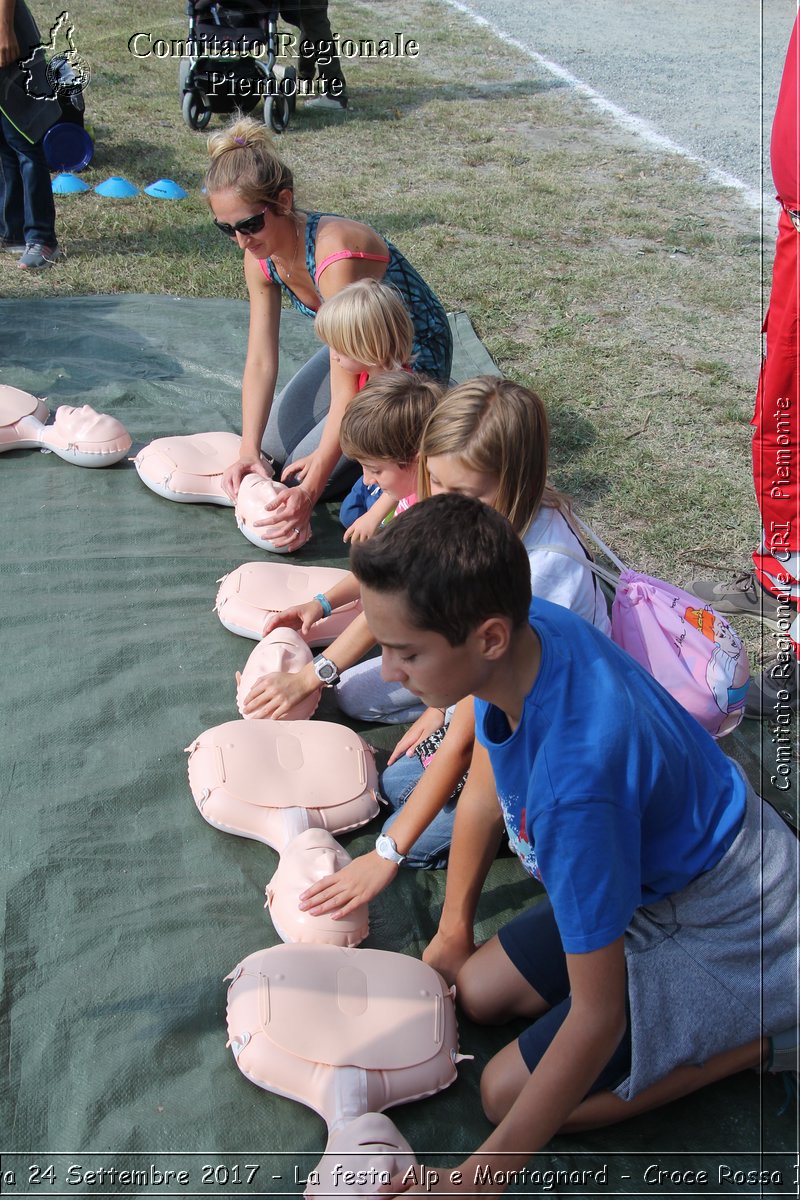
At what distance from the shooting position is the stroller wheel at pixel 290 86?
250 inches

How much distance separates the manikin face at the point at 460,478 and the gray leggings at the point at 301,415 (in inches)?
44.7

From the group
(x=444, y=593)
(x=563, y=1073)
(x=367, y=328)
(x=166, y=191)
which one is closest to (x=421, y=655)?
(x=444, y=593)

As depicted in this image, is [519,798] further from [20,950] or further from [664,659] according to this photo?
[20,950]

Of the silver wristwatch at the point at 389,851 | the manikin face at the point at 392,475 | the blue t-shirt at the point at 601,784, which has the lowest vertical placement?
the silver wristwatch at the point at 389,851

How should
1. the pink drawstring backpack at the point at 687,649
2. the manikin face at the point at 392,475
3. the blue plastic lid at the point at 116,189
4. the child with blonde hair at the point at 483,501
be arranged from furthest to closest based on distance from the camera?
the blue plastic lid at the point at 116,189 → the manikin face at the point at 392,475 → the pink drawstring backpack at the point at 687,649 → the child with blonde hair at the point at 483,501

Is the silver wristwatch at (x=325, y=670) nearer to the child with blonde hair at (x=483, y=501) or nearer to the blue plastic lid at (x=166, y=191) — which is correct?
the child with blonde hair at (x=483, y=501)

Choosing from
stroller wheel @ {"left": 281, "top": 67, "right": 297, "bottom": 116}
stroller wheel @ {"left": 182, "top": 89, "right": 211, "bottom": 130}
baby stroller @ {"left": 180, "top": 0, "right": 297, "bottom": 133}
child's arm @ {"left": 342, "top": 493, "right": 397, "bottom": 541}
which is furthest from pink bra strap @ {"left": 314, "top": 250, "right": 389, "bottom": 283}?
stroller wheel @ {"left": 281, "top": 67, "right": 297, "bottom": 116}

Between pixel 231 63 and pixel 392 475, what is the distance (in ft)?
17.4

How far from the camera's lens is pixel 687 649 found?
1807mm

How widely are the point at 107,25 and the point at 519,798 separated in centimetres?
872

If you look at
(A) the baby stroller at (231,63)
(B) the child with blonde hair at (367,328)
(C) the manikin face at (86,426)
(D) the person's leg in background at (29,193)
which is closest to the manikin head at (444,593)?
(B) the child with blonde hair at (367,328)

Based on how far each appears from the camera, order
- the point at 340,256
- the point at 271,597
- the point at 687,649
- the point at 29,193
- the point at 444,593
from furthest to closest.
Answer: the point at 29,193
the point at 340,256
the point at 271,597
the point at 687,649
the point at 444,593

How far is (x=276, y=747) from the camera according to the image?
1882 millimetres

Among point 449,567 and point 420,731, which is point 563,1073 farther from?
point 420,731
